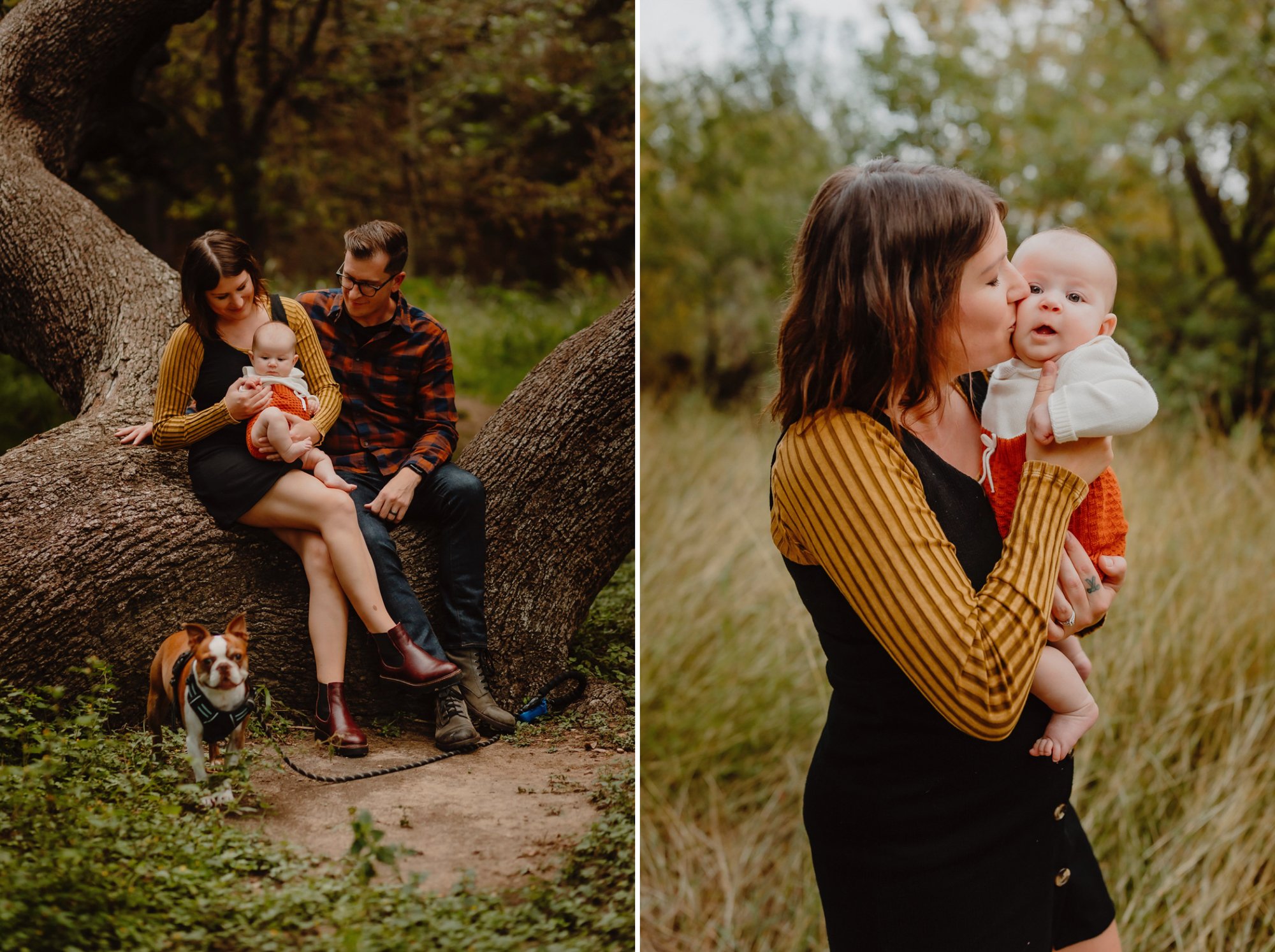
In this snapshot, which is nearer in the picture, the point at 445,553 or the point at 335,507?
the point at 335,507

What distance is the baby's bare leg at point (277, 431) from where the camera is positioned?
2164 mm

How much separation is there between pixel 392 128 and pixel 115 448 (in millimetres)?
2538

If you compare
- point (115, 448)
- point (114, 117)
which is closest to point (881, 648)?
point (115, 448)

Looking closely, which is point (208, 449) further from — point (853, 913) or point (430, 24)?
point (430, 24)

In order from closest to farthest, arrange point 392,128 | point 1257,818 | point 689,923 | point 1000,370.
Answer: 1. point 1000,370
2. point 1257,818
3. point 689,923
4. point 392,128

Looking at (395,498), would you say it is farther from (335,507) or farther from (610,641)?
(610,641)

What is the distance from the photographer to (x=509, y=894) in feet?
6.33

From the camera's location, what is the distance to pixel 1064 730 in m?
1.57

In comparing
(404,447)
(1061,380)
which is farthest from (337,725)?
(1061,380)

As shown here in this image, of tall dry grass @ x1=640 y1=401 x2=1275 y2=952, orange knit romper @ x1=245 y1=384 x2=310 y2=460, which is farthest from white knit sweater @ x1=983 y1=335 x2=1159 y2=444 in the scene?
tall dry grass @ x1=640 y1=401 x2=1275 y2=952

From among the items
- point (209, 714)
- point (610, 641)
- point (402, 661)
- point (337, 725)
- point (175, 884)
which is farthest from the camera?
point (610, 641)

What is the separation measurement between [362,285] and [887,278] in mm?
1406

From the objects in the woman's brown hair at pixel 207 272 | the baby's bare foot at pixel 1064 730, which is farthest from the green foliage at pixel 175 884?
the baby's bare foot at pixel 1064 730

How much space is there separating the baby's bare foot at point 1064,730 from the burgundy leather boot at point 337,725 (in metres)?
1.36
